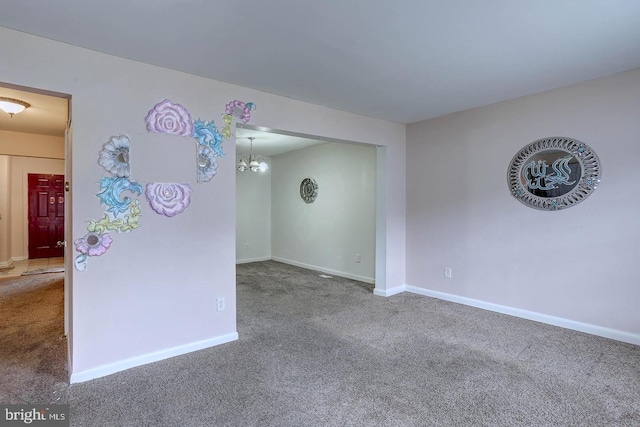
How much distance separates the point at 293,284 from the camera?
519 cm

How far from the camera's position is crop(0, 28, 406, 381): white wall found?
2338 mm

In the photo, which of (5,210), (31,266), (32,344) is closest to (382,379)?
(32,344)

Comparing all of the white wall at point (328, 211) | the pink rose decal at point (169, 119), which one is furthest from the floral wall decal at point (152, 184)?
the white wall at point (328, 211)

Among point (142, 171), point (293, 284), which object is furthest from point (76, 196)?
point (293, 284)

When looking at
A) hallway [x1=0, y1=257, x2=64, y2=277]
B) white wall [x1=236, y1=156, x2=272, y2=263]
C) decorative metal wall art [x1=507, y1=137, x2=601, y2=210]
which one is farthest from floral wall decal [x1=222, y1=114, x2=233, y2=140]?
hallway [x1=0, y1=257, x2=64, y2=277]

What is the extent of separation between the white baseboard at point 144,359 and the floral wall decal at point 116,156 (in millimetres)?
1428

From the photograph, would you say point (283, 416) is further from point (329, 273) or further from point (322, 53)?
point (329, 273)

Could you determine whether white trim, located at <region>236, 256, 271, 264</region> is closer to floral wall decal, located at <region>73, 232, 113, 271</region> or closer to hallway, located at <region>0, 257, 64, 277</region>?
hallway, located at <region>0, 257, 64, 277</region>

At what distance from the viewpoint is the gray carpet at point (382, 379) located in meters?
1.96

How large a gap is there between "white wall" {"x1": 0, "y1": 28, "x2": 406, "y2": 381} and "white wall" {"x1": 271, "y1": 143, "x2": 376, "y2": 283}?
2.54 m

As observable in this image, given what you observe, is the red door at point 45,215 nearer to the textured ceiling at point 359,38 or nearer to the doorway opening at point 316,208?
the doorway opening at point 316,208

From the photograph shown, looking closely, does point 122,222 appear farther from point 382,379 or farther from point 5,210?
point 5,210

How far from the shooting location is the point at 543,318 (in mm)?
3459

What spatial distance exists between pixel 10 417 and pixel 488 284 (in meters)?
4.29
